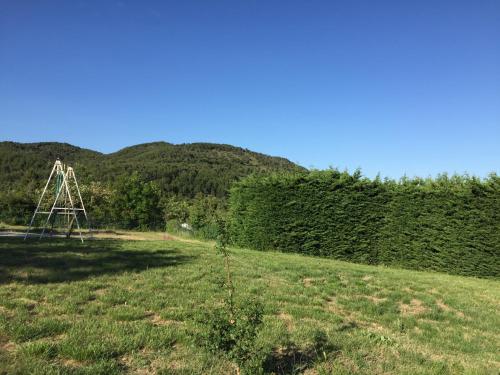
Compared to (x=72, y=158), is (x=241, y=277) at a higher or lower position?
lower

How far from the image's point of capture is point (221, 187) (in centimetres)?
7200

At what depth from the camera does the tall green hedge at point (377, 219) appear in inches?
583

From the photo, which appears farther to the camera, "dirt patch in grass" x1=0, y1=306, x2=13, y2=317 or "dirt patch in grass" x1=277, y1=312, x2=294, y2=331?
"dirt patch in grass" x1=277, y1=312, x2=294, y2=331

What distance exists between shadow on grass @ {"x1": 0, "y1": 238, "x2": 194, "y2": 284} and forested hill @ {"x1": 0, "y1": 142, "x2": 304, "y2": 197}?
4005 centimetres

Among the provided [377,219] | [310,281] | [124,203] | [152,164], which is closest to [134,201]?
[124,203]

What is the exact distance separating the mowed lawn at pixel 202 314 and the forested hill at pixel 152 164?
139 ft

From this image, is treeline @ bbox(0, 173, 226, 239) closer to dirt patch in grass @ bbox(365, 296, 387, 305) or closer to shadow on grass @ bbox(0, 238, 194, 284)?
shadow on grass @ bbox(0, 238, 194, 284)

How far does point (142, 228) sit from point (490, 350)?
115 ft

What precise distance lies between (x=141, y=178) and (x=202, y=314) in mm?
53995

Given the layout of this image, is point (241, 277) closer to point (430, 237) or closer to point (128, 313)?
point (128, 313)

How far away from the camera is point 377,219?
16.9 m

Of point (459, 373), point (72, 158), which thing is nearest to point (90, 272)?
point (459, 373)

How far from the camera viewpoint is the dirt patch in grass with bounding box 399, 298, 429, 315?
7.63 metres

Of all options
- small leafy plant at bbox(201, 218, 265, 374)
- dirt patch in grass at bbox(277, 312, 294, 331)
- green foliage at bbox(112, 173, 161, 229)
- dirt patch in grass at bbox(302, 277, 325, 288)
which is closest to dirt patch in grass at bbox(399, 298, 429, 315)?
dirt patch in grass at bbox(302, 277, 325, 288)
